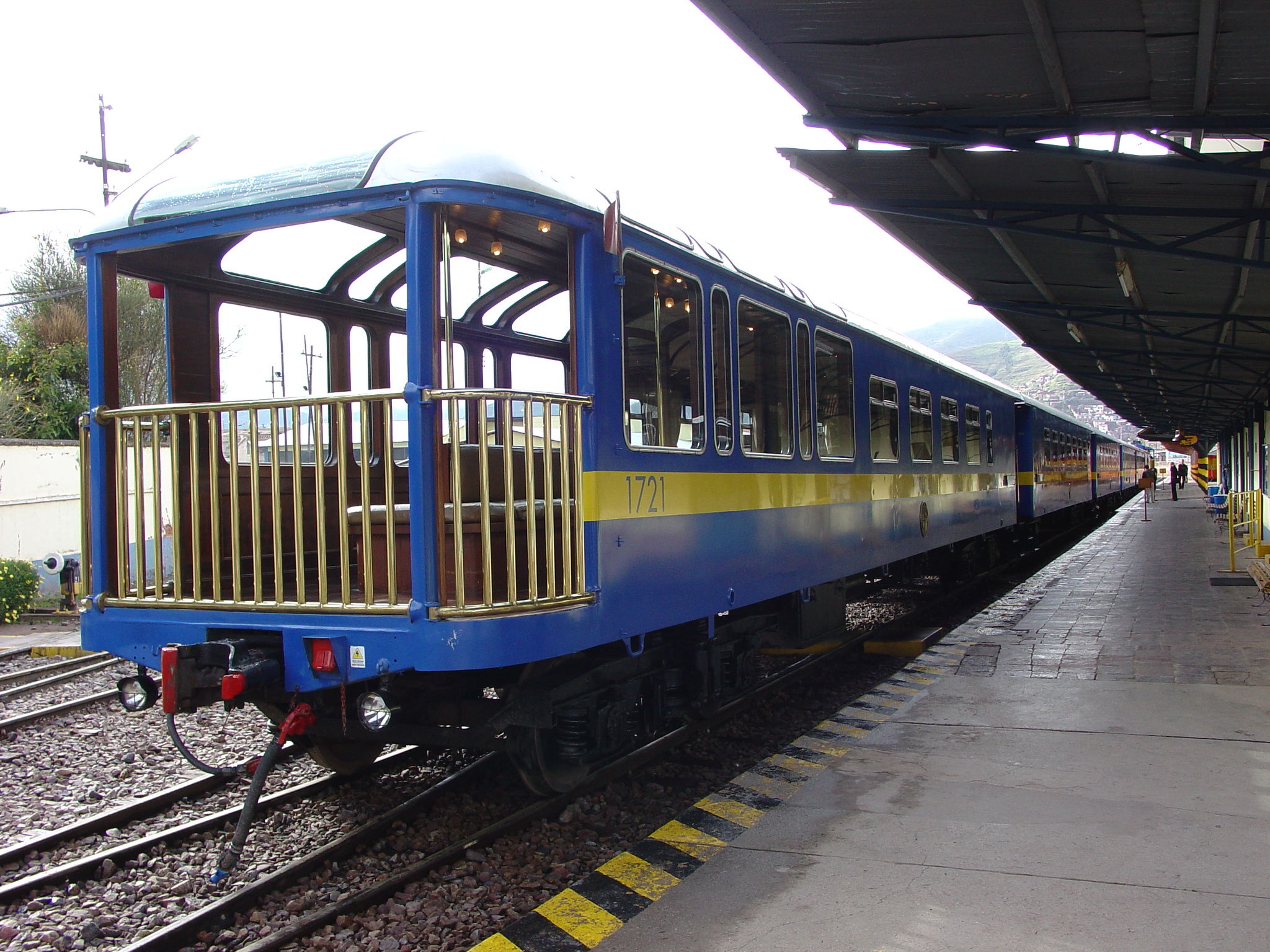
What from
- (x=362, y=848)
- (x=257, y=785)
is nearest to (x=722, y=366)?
(x=362, y=848)

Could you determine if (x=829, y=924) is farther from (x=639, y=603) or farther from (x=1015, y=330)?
(x=1015, y=330)

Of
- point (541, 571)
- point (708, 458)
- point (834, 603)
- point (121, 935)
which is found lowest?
point (121, 935)

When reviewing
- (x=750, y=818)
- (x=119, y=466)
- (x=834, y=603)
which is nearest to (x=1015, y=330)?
(x=834, y=603)

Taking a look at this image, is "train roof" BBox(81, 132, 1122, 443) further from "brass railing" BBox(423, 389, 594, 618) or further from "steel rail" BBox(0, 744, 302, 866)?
"steel rail" BBox(0, 744, 302, 866)

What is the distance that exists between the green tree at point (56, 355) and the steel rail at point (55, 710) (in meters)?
11.4

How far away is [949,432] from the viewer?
1191cm

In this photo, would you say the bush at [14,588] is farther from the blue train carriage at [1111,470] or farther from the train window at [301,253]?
the blue train carriage at [1111,470]

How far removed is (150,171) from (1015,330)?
14.9m

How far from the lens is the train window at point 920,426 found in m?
10.2

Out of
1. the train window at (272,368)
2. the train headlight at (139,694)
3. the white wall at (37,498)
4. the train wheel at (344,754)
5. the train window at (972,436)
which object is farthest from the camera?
the white wall at (37,498)

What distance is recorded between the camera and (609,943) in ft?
11.9

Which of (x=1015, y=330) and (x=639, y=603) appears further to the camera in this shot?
(x=1015, y=330)

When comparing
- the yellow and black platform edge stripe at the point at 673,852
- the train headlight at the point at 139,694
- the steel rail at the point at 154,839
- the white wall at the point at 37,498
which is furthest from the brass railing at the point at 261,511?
the white wall at the point at 37,498

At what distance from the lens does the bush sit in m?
12.9
